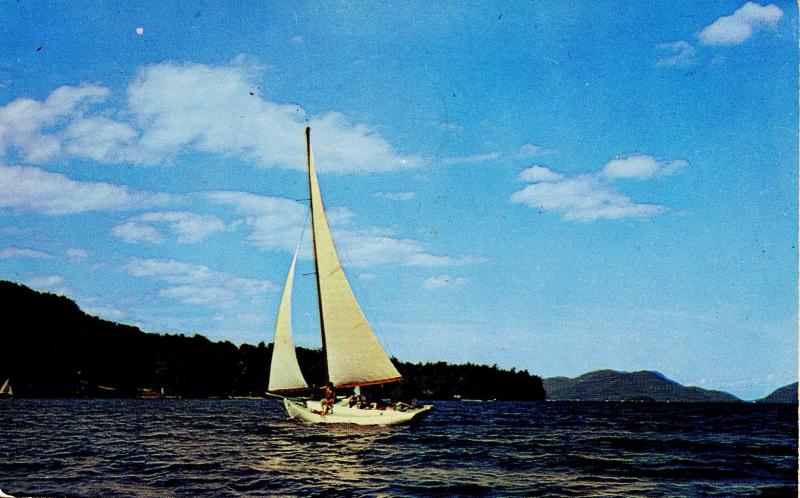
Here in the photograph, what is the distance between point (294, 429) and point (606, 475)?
14.4 metres

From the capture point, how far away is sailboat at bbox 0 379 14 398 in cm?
5725

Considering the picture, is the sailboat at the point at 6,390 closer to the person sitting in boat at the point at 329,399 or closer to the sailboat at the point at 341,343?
the sailboat at the point at 341,343

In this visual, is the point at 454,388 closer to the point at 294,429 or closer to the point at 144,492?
the point at 294,429

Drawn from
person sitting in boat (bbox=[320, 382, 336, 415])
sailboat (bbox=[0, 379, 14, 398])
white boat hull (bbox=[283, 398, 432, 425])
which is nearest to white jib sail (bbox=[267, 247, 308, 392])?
white boat hull (bbox=[283, 398, 432, 425])

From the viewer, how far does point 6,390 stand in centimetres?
5841

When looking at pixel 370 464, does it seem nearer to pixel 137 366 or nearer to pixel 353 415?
pixel 353 415

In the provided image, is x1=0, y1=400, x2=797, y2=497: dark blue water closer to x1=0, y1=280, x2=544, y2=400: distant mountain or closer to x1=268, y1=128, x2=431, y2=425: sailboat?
x1=268, y1=128, x2=431, y2=425: sailboat

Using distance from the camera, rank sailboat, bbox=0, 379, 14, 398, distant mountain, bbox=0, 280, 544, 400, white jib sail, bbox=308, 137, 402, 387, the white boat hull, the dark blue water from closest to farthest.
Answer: the dark blue water, white jib sail, bbox=308, 137, 402, 387, the white boat hull, distant mountain, bbox=0, 280, 544, 400, sailboat, bbox=0, 379, 14, 398

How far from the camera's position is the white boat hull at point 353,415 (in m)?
27.9

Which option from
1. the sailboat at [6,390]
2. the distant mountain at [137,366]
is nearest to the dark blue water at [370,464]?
the distant mountain at [137,366]

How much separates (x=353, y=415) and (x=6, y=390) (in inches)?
1679

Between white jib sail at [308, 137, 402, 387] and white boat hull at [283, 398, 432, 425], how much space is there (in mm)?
1051

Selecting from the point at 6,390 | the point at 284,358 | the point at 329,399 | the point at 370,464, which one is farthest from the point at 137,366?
the point at 370,464

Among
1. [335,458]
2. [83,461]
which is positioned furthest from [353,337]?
[83,461]
